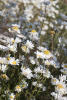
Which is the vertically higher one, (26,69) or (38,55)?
(38,55)

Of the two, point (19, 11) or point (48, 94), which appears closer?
point (48, 94)

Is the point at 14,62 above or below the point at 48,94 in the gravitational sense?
A: above

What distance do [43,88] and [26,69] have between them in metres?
0.35

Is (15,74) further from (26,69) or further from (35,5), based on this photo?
(35,5)

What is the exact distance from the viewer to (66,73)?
11.2ft

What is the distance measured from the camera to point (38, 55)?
10.8ft

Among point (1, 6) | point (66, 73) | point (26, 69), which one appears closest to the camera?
point (26, 69)

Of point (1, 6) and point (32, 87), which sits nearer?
point (32, 87)

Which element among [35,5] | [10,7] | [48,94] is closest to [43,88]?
[48,94]

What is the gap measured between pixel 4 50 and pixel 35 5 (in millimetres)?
3630

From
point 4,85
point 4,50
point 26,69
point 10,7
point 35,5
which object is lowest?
point 4,85

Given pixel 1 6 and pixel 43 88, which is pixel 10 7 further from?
pixel 43 88

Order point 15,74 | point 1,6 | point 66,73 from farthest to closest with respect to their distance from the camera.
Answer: point 1,6 → point 66,73 → point 15,74

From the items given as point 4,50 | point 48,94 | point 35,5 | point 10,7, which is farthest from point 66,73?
point 35,5
